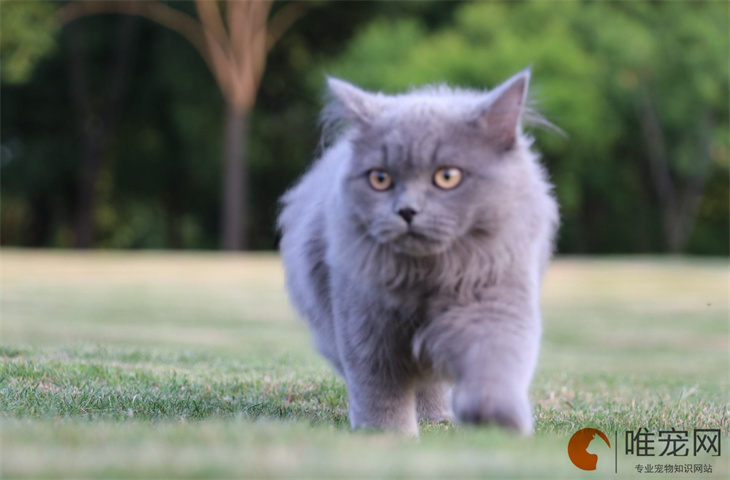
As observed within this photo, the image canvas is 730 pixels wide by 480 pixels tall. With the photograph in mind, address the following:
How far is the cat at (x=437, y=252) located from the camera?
3.71 meters

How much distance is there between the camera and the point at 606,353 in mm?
12562

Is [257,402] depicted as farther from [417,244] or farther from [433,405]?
[417,244]

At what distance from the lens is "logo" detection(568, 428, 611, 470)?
342cm

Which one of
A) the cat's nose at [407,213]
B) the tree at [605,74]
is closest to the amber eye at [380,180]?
the cat's nose at [407,213]

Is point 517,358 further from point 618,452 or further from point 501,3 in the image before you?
point 501,3

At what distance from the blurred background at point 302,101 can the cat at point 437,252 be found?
2528 cm

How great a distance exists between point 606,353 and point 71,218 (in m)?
32.9

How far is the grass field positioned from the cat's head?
0.86m

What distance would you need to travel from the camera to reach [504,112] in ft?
12.9

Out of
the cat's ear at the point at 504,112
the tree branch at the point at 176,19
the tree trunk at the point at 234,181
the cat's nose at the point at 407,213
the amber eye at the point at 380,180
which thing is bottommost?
the tree trunk at the point at 234,181

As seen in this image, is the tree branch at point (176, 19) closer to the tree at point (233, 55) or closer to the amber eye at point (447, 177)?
the tree at point (233, 55)

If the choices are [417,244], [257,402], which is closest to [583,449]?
[417,244]

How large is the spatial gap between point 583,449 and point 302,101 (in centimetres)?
3404

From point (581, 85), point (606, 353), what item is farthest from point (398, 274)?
point (581, 85)
